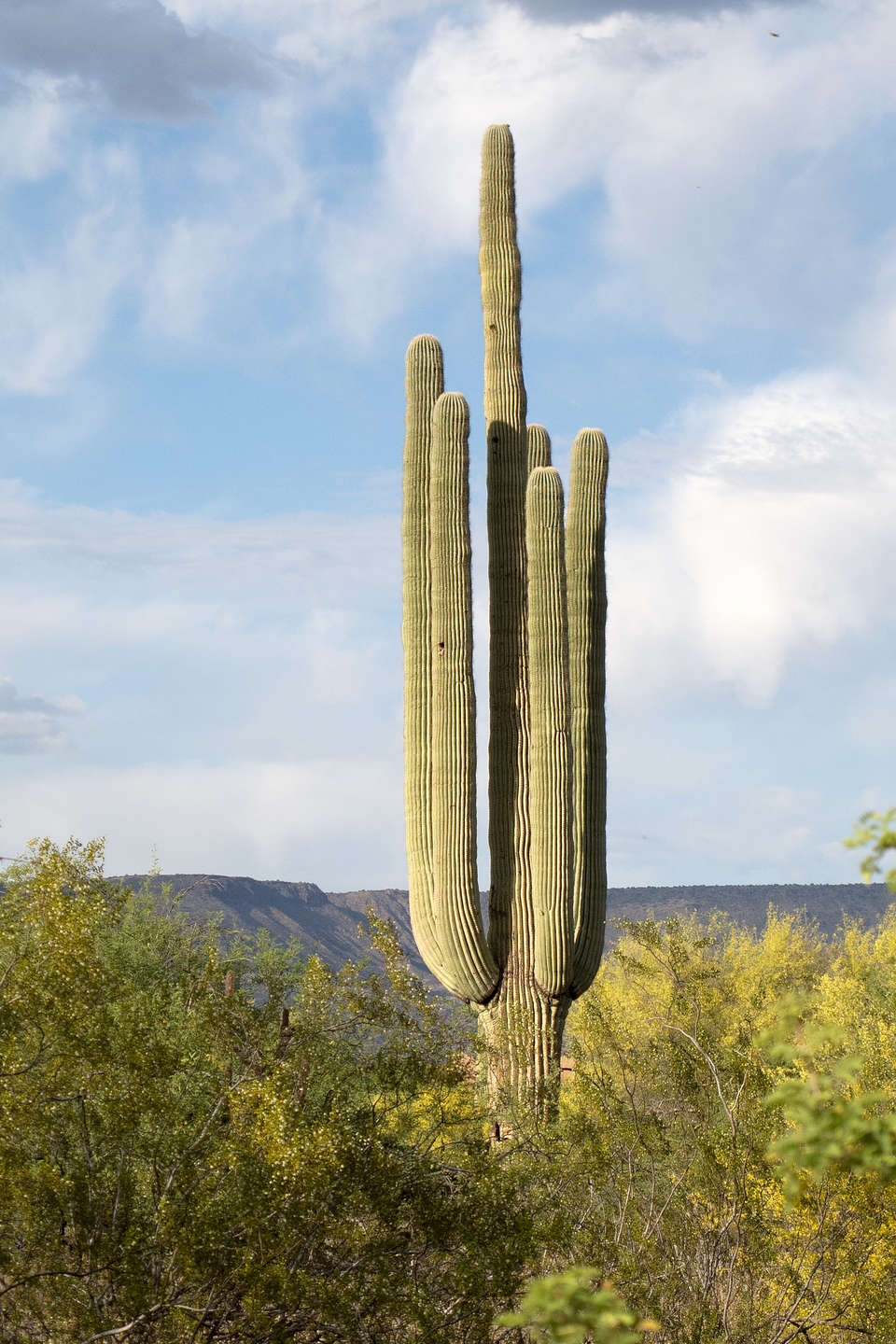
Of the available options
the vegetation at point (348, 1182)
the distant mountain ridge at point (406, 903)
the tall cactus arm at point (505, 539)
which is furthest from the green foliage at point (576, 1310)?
the distant mountain ridge at point (406, 903)

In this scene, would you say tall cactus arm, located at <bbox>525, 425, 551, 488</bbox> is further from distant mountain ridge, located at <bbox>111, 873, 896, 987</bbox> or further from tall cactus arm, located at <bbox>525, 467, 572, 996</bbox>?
distant mountain ridge, located at <bbox>111, 873, 896, 987</bbox>

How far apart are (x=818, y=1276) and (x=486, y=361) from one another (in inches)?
345

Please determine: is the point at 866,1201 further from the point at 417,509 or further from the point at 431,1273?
the point at 417,509

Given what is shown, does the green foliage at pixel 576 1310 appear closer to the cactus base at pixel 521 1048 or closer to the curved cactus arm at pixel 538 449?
the cactus base at pixel 521 1048

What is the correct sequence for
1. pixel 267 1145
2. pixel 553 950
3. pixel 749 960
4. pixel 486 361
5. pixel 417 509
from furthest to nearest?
pixel 749 960 → pixel 486 361 → pixel 417 509 → pixel 553 950 → pixel 267 1145

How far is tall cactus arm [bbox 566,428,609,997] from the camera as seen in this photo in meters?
11.3

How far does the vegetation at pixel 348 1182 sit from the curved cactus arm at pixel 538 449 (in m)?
6.46

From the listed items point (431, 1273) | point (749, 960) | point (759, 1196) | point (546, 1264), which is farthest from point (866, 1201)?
point (749, 960)

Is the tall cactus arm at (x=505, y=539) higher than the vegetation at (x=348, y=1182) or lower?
higher

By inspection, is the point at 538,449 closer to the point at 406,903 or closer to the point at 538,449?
the point at 538,449

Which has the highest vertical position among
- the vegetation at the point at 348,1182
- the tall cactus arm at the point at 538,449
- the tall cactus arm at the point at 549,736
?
the tall cactus arm at the point at 538,449

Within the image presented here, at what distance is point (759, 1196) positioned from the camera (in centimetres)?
668

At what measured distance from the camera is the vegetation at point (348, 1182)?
454 centimetres

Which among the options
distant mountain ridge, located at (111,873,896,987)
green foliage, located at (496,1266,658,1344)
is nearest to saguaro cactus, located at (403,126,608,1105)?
green foliage, located at (496,1266,658,1344)
